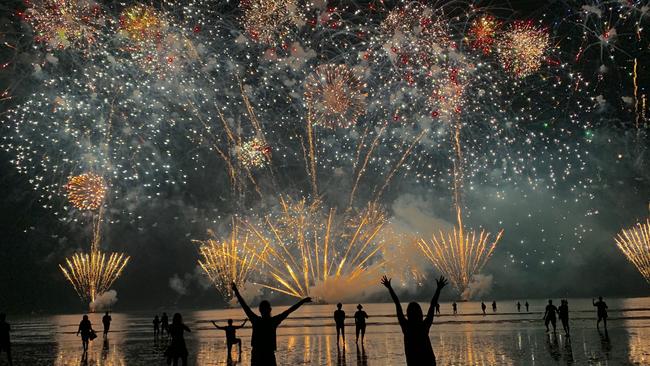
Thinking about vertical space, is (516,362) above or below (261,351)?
below

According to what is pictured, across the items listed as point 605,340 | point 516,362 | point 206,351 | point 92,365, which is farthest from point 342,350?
point 605,340

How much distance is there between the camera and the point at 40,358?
63.4 feet

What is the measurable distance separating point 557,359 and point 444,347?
4.83 metres

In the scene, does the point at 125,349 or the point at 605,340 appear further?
the point at 125,349

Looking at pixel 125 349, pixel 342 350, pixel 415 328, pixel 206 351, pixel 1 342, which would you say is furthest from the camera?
pixel 125 349

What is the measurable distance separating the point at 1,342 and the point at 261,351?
38.0 ft

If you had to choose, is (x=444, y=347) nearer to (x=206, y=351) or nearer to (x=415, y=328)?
(x=206, y=351)

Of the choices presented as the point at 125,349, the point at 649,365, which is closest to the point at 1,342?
the point at 125,349

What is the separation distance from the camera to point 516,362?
14.3m

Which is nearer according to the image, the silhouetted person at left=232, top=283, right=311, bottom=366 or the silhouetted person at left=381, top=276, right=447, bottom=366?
the silhouetted person at left=381, top=276, right=447, bottom=366

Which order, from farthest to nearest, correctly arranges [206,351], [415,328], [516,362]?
1. [206,351]
2. [516,362]
3. [415,328]

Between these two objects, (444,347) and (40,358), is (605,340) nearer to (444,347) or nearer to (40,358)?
(444,347)

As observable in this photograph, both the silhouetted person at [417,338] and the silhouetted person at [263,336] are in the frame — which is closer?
the silhouetted person at [417,338]

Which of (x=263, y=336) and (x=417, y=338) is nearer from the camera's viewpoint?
(x=417, y=338)
